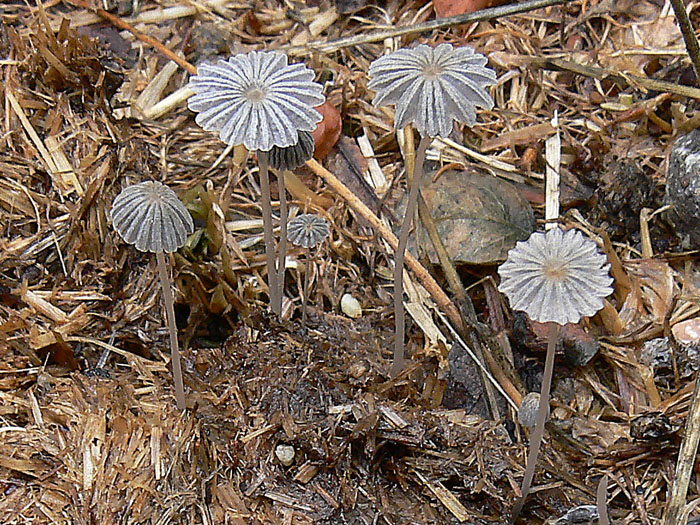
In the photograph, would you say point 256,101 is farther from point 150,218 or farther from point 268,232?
point 268,232

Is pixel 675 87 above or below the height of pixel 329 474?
above

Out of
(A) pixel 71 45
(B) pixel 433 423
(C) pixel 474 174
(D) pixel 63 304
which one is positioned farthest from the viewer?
(C) pixel 474 174

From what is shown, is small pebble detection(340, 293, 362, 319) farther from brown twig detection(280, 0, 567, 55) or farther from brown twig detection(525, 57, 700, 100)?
brown twig detection(525, 57, 700, 100)

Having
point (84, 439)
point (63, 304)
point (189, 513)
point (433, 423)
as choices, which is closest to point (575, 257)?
point (433, 423)

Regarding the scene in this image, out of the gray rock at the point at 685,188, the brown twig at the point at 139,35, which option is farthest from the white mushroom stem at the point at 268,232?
the gray rock at the point at 685,188

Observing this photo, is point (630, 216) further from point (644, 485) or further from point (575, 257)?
point (575, 257)

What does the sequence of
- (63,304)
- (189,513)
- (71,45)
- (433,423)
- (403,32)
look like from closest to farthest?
(189,513) → (433,423) → (63,304) → (71,45) → (403,32)

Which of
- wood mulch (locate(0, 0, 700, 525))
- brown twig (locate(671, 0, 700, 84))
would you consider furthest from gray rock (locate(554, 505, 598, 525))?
brown twig (locate(671, 0, 700, 84))
